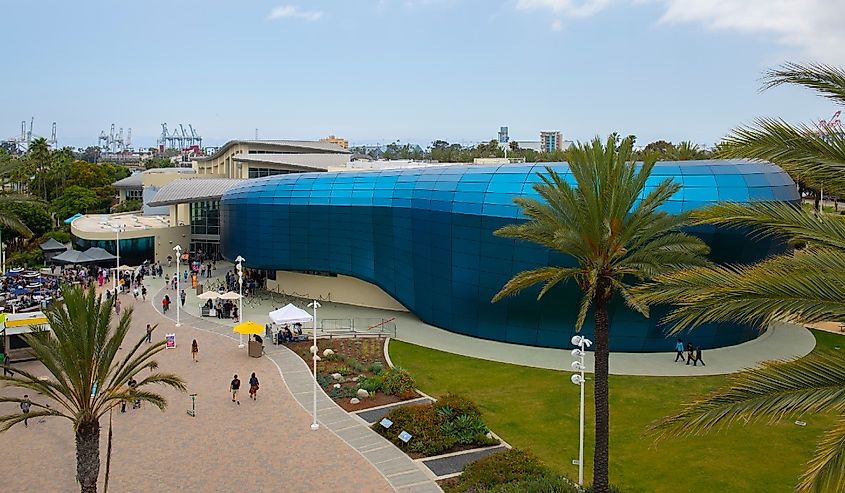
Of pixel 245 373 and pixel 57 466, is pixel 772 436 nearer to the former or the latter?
pixel 245 373

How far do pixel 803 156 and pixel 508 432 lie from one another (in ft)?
53.2

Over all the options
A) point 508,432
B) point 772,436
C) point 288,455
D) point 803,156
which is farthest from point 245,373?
point 803,156

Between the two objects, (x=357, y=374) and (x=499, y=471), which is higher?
(x=499, y=471)

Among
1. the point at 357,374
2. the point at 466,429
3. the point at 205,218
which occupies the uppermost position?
the point at 205,218

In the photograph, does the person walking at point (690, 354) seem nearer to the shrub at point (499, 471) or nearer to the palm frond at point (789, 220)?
the shrub at point (499, 471)

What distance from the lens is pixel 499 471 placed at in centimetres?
1920

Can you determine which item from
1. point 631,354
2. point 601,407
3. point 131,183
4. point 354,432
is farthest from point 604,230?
point 131,183

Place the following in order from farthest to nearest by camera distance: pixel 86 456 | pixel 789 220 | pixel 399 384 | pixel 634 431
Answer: pixel 399 384 < pixel 634 431 < pixel 86 456 < pixel 789 220

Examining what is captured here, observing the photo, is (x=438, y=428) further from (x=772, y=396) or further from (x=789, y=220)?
(x=772, y=396)

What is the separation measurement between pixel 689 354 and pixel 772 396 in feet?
84.8

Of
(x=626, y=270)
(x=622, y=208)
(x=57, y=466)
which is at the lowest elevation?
(x=57, y=466)

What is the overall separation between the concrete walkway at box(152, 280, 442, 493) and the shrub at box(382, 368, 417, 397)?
2.48 metres

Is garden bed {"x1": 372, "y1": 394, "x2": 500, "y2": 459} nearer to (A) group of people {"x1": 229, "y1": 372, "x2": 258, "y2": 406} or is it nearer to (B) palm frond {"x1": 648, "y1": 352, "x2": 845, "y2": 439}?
(A) group of people {"x1": 229, "y1": 372, "x2": 258, "y2": 406}

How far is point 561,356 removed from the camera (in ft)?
112
